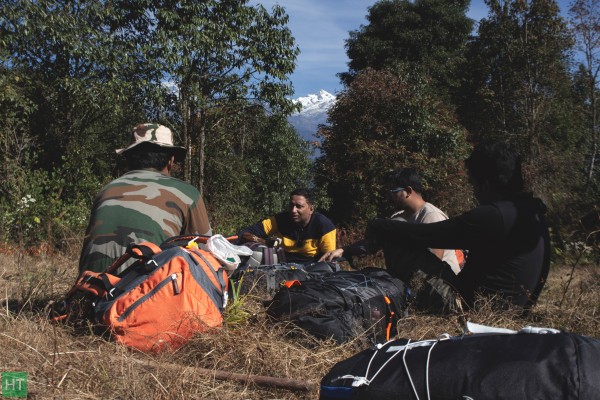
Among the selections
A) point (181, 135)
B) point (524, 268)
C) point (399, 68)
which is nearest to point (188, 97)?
point (181, 135)

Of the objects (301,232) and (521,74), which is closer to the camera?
(301,232)

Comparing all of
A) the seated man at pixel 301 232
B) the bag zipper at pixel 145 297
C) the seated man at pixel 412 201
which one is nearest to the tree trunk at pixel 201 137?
the seated man at pixel 301 232

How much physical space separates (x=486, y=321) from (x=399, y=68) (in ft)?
46.0

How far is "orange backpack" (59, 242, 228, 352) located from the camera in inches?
101

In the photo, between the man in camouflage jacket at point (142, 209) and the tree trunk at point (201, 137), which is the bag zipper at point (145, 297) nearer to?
the man in camouflage jacket at point (142, 209)

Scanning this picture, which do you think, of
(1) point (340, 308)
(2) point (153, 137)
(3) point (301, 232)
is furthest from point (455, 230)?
(3) point (301, 232)

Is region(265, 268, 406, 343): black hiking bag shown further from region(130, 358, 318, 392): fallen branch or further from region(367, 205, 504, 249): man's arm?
region(130, 358, 318, 392): fallen branch

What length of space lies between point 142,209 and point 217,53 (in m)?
9.52

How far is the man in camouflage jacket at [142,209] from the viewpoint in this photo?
3117mm

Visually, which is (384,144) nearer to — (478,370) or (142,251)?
(142,251)

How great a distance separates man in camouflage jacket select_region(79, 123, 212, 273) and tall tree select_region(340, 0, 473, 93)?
16.1 metres

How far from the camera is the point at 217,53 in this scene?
1210 centimetres

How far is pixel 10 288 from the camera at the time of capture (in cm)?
407

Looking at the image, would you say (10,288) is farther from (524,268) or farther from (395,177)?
(524,268)
